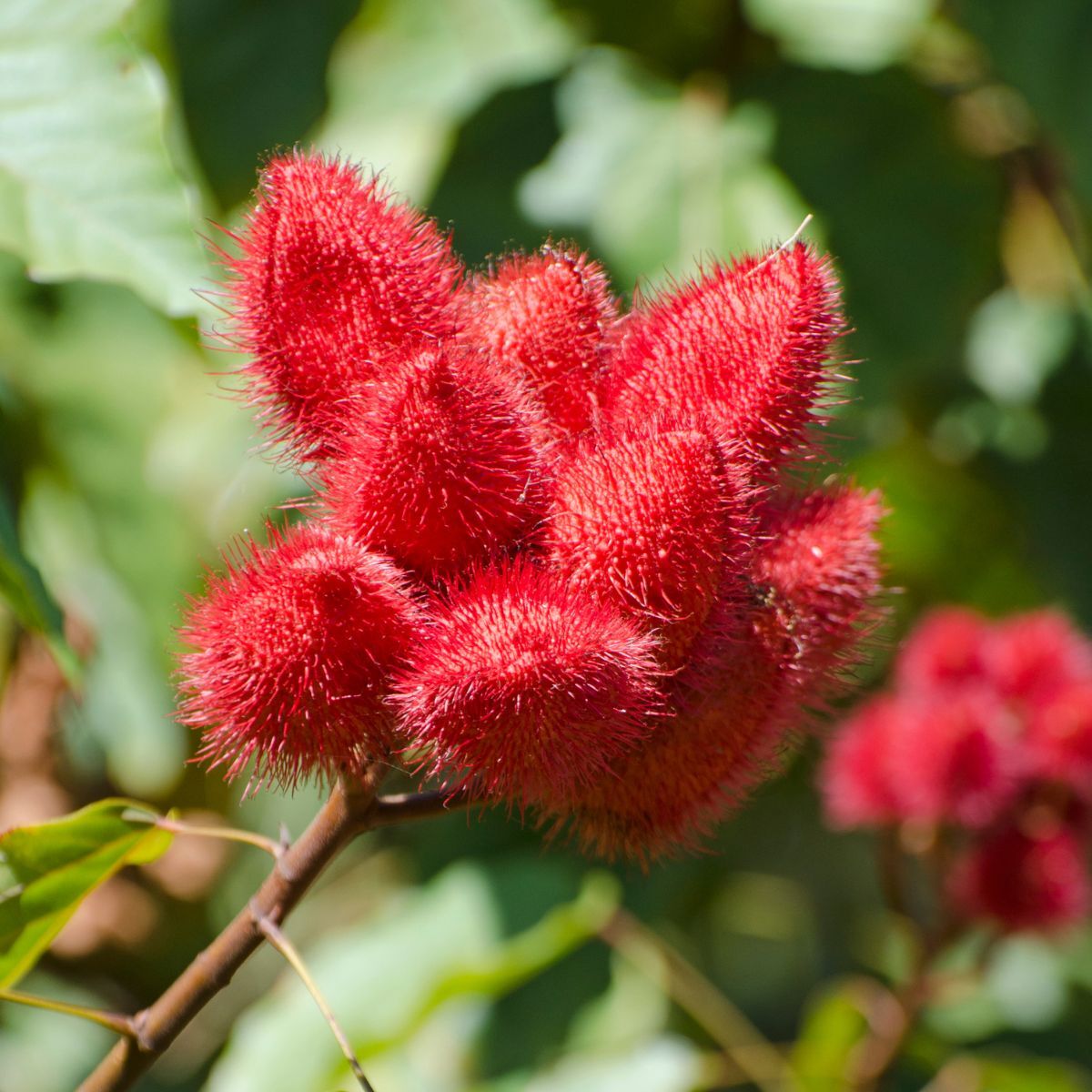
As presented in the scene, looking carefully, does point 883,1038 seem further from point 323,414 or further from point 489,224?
point 323,414

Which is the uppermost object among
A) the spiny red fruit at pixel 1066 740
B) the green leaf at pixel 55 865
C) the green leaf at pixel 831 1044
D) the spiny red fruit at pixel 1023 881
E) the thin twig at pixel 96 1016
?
the green leaf at pixel 55 865

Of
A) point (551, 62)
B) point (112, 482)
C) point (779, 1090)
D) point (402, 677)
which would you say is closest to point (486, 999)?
point (779, 1090)

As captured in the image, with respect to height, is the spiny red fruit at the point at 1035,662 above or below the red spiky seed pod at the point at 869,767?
above

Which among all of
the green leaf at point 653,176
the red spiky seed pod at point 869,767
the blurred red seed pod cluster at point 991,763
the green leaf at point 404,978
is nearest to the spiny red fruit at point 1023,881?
the blurred red seed pod cluster at point 991,763

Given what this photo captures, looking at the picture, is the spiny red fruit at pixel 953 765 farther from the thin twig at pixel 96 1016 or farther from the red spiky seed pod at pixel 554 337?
the thin twig at pixel 96 1016

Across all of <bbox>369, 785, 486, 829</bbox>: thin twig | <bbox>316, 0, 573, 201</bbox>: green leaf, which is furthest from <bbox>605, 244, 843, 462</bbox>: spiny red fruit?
<bbox>316, 0, 573, 201</bbox>: green leaf

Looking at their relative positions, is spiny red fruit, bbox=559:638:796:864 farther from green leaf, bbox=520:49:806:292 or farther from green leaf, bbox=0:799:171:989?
→ green leaf, bbox=520:49:806:292

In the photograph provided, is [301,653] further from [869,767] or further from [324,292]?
[869,767]

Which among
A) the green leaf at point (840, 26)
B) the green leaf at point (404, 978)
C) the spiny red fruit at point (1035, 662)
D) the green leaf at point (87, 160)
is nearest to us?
the green leaf at point (87, 160)
